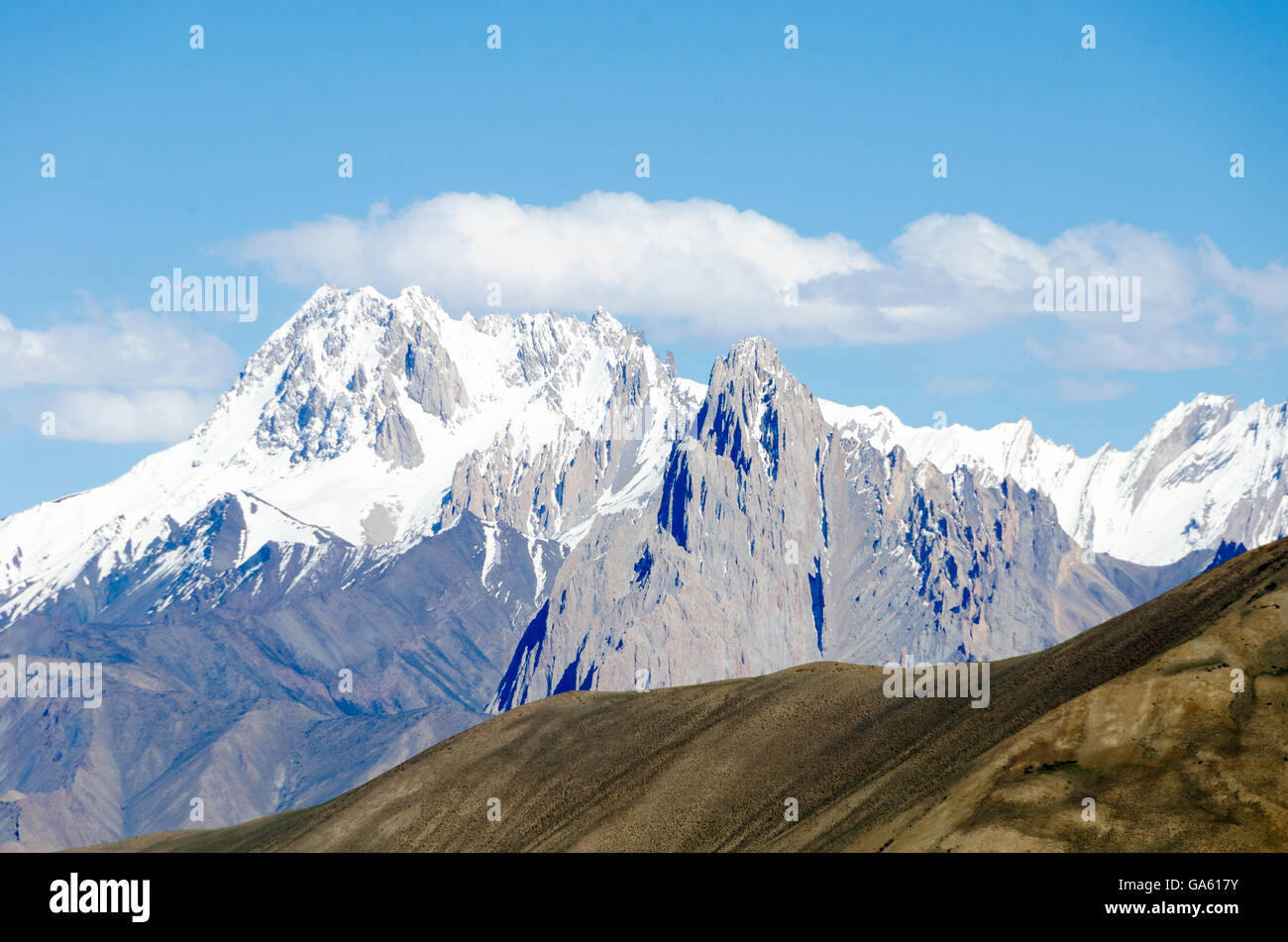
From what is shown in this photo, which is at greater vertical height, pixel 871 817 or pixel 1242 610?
pixel 1242 610
